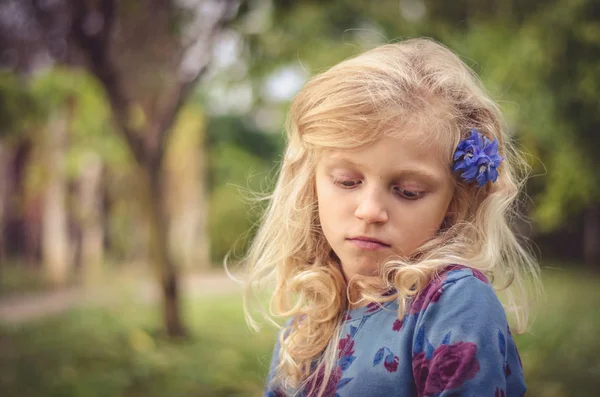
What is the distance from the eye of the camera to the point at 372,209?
1246 mm

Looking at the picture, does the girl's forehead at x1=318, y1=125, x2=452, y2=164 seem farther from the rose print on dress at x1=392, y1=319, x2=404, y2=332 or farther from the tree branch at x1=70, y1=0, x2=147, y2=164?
the tree branch at x1=70, y1=0, x2=147, y2=164

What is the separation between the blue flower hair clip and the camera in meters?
1.29

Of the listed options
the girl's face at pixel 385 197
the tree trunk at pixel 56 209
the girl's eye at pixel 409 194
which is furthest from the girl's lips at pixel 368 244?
the tree trunk at pixel 56 209

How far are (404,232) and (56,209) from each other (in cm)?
1115

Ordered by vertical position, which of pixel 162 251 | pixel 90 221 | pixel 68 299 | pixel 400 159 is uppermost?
pixel 400 159

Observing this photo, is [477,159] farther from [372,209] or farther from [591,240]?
[591,240]

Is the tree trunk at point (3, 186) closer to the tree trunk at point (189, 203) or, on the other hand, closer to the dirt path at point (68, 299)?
the dirt path at point (68, 299)

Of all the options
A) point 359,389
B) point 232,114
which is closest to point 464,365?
point 359,389

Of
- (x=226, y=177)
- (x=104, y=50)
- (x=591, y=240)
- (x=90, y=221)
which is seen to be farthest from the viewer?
(x=226, y=177)

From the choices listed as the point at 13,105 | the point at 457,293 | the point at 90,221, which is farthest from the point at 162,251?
the point at 90,221

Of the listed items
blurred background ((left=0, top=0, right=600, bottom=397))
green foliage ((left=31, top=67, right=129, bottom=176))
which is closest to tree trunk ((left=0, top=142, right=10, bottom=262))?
blurred background ((left=0, top=0, right=600, bottom=397))

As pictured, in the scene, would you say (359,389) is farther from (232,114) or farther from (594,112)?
(232,114)

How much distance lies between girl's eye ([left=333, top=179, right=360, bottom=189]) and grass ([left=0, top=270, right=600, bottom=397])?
3005 mm

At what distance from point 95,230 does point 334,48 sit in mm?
7322
